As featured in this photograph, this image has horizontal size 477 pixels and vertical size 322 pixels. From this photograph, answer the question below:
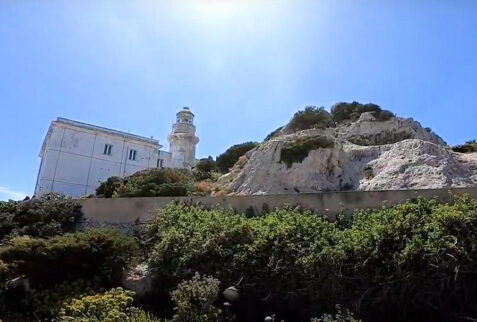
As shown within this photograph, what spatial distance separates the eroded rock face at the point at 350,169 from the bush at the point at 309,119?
742 centimetres

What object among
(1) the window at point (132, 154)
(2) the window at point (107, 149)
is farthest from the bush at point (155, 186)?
(1) the window at point (132, 154)

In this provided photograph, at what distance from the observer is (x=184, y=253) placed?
8727 mm

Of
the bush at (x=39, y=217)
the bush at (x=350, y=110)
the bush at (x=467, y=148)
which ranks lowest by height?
the bush at (x=39, y=217)

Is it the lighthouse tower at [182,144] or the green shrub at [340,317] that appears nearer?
the green shrub at [340,317]

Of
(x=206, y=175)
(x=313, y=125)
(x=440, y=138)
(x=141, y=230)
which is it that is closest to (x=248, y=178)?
(x=206, y=175)

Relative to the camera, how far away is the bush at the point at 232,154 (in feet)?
109

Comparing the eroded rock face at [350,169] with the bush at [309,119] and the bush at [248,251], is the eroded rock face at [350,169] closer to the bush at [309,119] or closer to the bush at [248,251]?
the bush at [309,119]

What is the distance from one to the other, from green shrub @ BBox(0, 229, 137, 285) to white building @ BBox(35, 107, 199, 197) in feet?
98.2

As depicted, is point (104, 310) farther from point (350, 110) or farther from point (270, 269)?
point (350, 110)

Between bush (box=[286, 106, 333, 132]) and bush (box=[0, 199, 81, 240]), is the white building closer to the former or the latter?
bush (box=[286, 106, 333, 132])

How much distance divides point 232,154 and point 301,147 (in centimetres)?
1327

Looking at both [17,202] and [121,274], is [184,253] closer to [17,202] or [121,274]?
[121,274]

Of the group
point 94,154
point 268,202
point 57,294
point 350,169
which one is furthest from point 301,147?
point 94,154

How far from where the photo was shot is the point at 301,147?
69.4 ft
